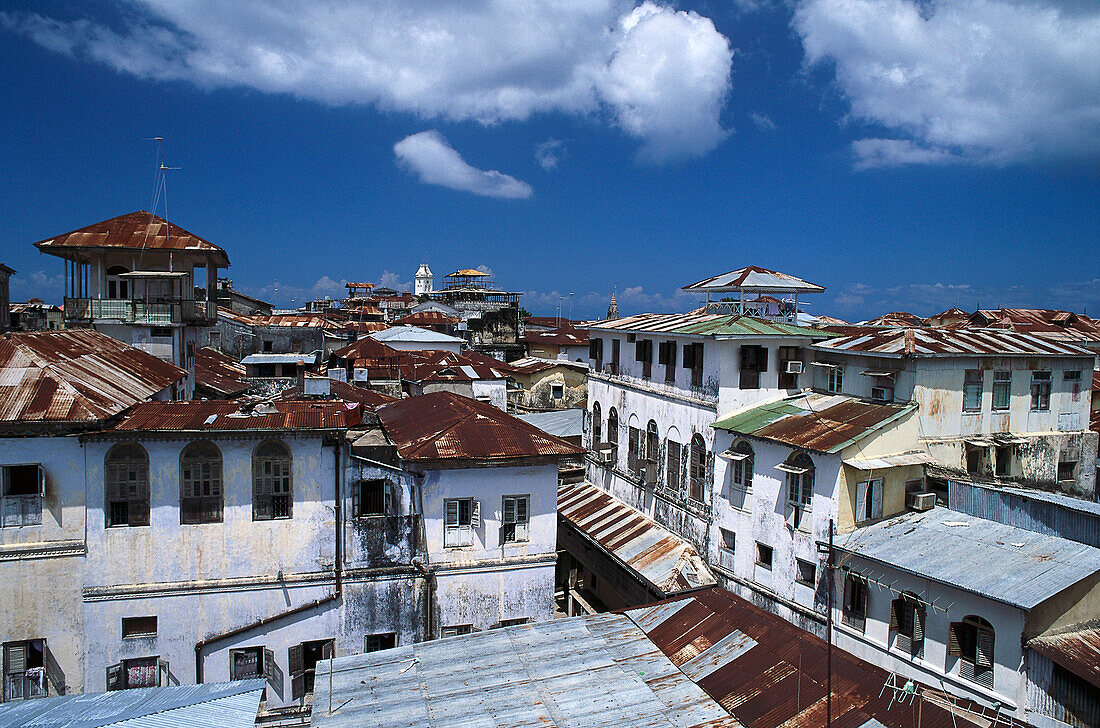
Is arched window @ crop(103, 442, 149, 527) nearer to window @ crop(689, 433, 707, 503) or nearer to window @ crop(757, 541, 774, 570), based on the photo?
window @ crop(689, 433, 707, 503)

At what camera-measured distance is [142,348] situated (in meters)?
30.1

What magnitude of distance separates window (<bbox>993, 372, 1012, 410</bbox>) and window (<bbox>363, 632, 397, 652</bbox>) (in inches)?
836

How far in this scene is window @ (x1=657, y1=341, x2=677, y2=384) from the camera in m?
29.2

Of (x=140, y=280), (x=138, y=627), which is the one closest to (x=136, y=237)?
(x=140, y=280)

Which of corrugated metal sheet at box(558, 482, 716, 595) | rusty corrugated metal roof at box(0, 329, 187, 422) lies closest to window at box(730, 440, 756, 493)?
corrugated metal sheet at box(558, 482, 716, 595)

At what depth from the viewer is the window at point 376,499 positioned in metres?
19.4

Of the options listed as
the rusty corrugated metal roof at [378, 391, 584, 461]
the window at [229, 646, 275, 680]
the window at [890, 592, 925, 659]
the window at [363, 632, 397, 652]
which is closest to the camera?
the window at [890, 592, 925, 659]

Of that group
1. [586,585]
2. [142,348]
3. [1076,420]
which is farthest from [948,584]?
[142,348]

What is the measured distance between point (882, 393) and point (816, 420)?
2818mm

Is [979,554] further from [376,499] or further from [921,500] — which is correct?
[376,499]

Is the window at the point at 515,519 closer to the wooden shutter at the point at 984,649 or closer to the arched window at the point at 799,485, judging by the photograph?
the arched window at the point at 799,485

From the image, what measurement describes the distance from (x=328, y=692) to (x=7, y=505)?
1067cm

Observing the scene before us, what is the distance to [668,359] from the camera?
2959 centimetres

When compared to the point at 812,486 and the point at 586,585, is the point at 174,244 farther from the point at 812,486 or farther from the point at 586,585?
the point at 812,486
